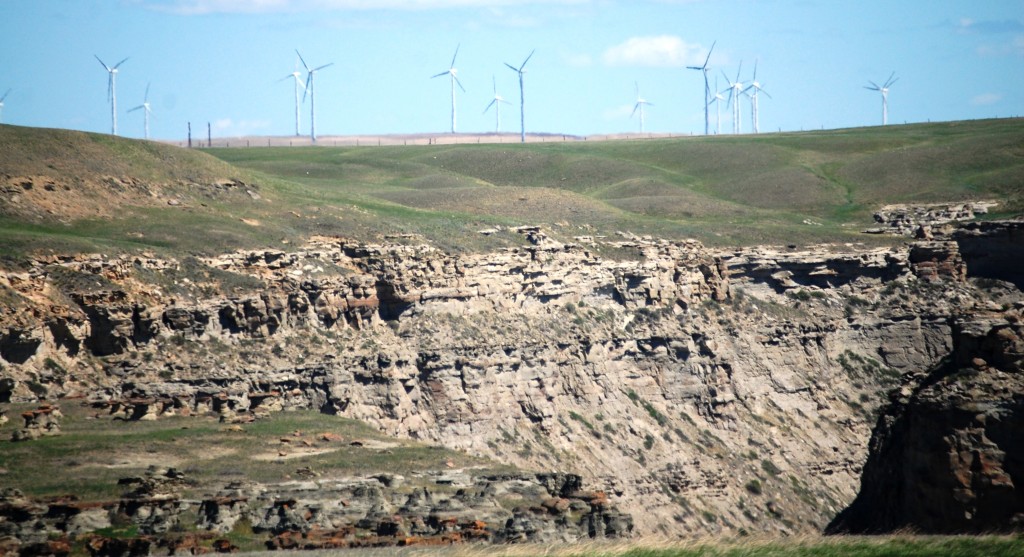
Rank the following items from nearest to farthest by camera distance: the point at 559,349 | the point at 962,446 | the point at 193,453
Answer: the point at 962,446 < the point at 193,453 < the point at 559,349

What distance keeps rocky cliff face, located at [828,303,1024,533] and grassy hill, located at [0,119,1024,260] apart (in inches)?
1479

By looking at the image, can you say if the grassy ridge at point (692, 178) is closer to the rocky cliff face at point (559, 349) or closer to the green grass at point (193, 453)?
the rocky cliff face at point (559, 349)

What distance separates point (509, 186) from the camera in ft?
477

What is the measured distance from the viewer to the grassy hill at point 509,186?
87.4m

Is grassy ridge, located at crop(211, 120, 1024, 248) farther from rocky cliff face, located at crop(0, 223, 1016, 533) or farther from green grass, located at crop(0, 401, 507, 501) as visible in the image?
green grass, located at crop(0, 401, 507, 501)

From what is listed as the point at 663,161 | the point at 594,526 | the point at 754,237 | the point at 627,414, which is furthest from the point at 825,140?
the point at 594,526

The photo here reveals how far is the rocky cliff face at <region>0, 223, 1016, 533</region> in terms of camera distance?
6981cm

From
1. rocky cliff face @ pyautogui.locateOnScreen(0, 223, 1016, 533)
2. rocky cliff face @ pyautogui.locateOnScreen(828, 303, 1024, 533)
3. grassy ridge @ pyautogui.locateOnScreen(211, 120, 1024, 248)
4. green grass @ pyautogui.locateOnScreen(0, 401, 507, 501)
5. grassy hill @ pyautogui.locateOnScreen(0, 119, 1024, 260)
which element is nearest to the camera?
green grass @ pyautogui.locateOnScreen(0, 401, 507, 501)

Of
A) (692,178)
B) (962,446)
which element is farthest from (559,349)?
(692,178)

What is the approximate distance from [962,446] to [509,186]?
92432mm

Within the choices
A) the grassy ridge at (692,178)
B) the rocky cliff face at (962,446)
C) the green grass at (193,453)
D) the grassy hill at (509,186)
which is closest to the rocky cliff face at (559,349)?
the green grass at (193,453)

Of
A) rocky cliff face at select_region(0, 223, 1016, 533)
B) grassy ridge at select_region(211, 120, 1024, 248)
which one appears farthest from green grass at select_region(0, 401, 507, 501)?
grassy ridge at select_region(211, 120, 1024, 248)

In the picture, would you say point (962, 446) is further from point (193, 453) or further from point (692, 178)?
point (692, 178)

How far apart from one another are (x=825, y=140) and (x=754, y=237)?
7688 centimetres
